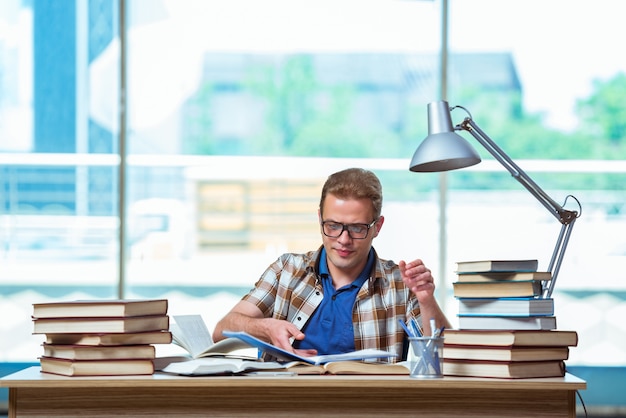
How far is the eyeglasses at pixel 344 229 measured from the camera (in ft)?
8.54

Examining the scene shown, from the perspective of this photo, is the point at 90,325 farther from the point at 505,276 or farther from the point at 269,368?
the point at 505,276

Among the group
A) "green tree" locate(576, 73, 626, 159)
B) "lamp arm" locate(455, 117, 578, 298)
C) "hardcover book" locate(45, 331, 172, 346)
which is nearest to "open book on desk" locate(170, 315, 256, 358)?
"hardcover book" locate(45, 331, 172, 346)

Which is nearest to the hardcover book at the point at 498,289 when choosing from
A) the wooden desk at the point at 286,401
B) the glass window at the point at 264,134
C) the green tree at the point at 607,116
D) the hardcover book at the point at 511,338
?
the hardcover book at the point at 511,338

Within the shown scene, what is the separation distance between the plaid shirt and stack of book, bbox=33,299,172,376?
80cm

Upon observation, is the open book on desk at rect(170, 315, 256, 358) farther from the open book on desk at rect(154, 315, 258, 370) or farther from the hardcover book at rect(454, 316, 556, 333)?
A: the hardcover book at rect(454, 316, 556, 333)

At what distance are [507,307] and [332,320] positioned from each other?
76 centimetres

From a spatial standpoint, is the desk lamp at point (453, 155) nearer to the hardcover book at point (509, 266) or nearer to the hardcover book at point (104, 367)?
the hardcover book at point (509, 266)

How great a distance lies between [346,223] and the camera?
8.55ft

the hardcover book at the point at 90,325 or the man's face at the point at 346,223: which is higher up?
the man's face at the point at 346,223

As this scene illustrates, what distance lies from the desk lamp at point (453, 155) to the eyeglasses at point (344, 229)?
26cm

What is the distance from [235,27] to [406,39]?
0.86 m

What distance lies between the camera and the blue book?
6.66 feet

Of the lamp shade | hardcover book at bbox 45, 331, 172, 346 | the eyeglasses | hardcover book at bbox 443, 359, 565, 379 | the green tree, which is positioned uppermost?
the green tree

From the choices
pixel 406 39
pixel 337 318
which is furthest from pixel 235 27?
pixel 337 318
